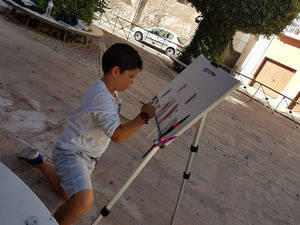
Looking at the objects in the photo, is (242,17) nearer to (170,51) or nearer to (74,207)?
(170,51)

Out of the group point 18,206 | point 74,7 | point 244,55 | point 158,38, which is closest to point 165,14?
point 158,38

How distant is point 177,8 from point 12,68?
21.3m

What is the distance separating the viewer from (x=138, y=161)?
12.2ft

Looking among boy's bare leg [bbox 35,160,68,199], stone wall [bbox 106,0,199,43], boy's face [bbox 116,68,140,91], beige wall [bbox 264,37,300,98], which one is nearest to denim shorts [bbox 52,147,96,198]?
boy's bare leg [bbox 35,160,68,199]

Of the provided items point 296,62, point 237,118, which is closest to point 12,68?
point 237,118

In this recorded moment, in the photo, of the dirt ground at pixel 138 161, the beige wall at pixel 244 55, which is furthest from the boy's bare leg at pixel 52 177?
the beige wall at pixel 244 55

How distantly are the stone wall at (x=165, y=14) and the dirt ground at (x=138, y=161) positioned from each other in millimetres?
18209

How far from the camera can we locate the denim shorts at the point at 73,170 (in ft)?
6.28

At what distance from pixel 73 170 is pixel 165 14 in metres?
24.0

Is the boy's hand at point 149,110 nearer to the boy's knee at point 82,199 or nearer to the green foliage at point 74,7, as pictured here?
the boy's knee at point 82,199

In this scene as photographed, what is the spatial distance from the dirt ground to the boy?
0.58m

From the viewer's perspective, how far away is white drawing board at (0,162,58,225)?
1.12 m

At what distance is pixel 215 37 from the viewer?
11555 millimetres

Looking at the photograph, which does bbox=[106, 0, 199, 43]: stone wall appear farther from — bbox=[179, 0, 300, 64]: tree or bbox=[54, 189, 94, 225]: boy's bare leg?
bbox=[54, 189, 94, 225]: boy's bare leg
